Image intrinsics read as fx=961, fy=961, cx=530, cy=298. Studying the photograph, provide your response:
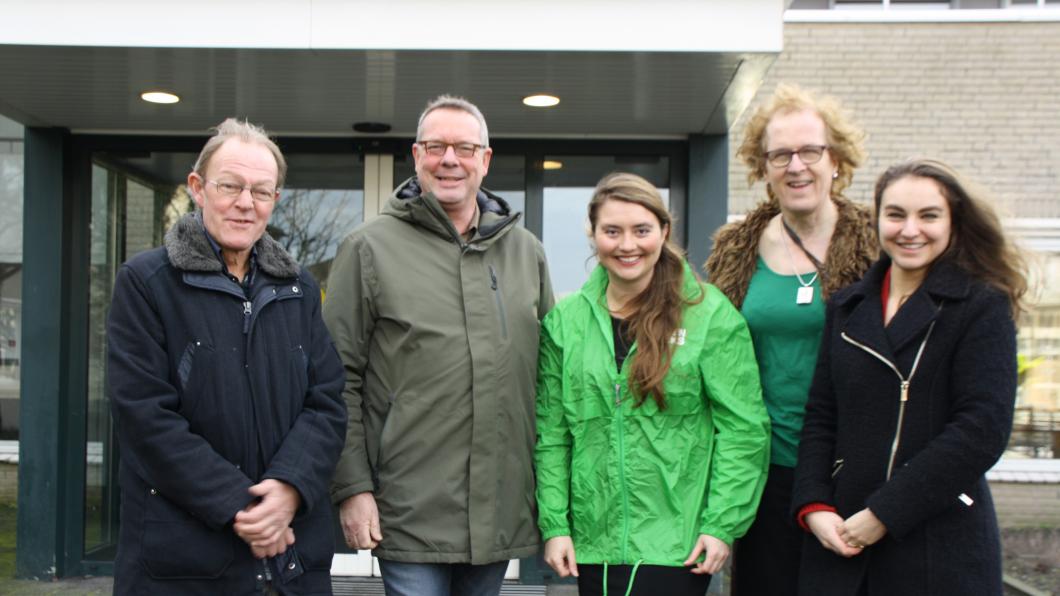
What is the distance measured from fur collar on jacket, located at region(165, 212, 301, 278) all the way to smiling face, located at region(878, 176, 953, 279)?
5.51 ft

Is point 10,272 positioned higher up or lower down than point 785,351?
higher up

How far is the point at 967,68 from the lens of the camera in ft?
25.1

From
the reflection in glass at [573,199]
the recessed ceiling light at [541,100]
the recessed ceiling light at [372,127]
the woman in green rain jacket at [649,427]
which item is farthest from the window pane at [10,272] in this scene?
the woman in green rain jacket at [649,427]

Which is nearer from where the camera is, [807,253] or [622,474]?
[622,474]

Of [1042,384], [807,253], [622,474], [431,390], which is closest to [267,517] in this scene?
[431,390]

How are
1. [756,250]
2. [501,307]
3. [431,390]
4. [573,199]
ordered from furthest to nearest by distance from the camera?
[573,199]
[756,250]
[501,307]
[431,390]

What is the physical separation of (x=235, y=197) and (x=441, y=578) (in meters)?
1.34

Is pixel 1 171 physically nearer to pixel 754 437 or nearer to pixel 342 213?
pixel 342 213

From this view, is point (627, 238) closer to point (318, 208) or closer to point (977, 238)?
point (977, 238)

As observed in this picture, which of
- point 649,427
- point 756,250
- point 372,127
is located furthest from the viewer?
point 372,127

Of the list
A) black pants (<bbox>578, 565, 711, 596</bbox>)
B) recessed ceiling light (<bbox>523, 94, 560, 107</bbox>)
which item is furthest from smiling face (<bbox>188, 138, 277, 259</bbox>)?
recessed ceiling light (<bbox>523, 94, 560, 107</bbox>)

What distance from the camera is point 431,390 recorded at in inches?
117

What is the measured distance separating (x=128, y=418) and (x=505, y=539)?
3.90 ft

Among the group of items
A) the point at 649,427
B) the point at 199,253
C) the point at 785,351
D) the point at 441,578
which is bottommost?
the point at 441,578
